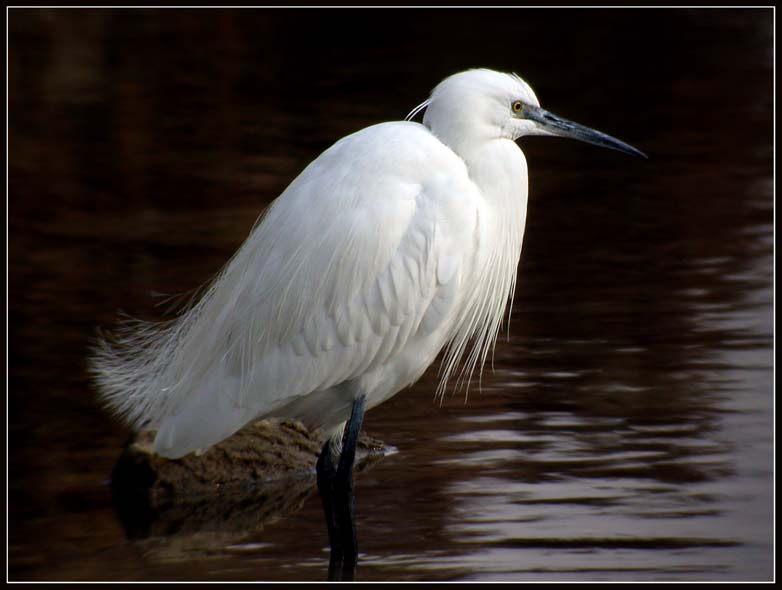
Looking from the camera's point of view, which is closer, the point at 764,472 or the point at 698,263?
the point at 764,472

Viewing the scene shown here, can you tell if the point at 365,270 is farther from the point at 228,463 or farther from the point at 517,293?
the point at 517,293

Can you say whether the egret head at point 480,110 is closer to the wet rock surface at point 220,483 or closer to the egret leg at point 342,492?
the egret leg at point 342,492

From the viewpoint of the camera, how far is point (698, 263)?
21.6 ft

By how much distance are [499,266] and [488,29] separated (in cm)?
898

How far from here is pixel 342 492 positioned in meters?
4.09

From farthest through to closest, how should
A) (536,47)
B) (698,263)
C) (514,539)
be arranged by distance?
(536,47) < (698,263) < (514,539)

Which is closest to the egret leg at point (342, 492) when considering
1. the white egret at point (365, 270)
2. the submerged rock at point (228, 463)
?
the white egret at point (365, 270)

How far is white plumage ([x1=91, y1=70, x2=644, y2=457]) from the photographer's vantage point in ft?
12.5

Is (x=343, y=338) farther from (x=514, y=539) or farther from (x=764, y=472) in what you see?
(x=764, y=472)

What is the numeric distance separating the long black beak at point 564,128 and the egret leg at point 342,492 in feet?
3.10

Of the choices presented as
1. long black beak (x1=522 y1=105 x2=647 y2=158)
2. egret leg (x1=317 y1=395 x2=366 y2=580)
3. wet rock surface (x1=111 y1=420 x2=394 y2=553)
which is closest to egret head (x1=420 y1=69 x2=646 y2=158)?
long black beak (x1=522 y1=105 x2=647 y2=158)

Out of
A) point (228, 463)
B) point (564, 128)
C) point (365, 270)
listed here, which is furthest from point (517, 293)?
point (365, 270)

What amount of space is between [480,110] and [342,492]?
119cm

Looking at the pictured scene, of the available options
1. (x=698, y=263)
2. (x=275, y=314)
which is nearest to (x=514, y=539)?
(x=275, y=314)
